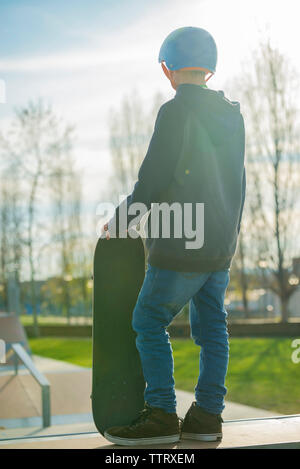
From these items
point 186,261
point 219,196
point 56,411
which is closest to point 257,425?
point 186,261

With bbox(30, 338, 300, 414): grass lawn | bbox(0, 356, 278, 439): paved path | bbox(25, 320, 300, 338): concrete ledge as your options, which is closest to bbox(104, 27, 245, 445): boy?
bbox(0, 356, 278, 439): paved path

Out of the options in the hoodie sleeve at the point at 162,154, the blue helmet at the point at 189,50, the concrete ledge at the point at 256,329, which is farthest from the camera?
the concrete ledge at the point at 256,329

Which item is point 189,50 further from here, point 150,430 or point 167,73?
point 150,430

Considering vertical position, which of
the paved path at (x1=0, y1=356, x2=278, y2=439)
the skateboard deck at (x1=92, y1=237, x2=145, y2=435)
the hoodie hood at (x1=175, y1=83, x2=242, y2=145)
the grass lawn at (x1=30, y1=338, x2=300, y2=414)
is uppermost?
the hoodie hood at (x1=175, y1=83, x2=242, y2=145)

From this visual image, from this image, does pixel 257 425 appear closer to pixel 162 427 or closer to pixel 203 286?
pixel 162 427

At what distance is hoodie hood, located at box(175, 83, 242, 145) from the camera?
2555 millimetres

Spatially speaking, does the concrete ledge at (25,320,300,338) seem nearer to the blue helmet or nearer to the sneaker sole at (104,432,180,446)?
the sneaker sole at (104,432,180,446)

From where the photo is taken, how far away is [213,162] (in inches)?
101

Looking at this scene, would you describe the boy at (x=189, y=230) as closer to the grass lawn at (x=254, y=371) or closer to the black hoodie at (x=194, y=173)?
the black hoodie at (x=194, y=173)

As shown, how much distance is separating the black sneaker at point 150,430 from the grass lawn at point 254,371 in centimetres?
538

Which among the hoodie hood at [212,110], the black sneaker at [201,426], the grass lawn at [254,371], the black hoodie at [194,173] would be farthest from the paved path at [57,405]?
the hoodie hood at [212,110]

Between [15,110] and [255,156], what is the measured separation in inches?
391

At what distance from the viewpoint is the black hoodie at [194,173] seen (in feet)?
8.19

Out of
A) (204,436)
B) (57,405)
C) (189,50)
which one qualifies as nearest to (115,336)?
(204,436)
